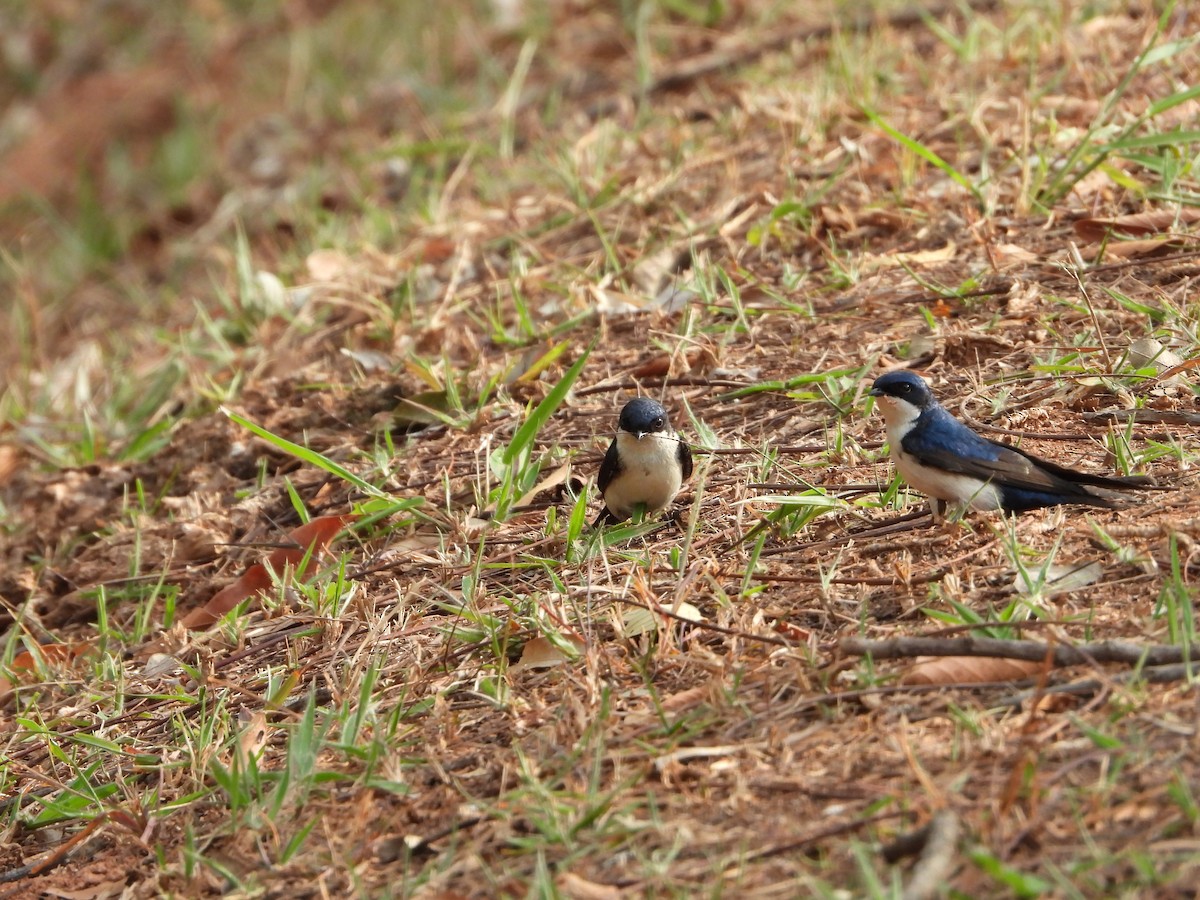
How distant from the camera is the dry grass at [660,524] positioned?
2.94 metres

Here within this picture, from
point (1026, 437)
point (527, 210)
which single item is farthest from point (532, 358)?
point (1026, 437)

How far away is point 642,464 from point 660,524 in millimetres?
201

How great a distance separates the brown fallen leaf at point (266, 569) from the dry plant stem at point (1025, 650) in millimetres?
2034

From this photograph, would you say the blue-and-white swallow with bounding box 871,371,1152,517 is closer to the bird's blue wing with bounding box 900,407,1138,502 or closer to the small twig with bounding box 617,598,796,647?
the bird's blue wing with bounding box 900,407,1138,502

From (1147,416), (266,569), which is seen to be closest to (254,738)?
(266,569)

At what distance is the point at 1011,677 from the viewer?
A: 310 centimetres

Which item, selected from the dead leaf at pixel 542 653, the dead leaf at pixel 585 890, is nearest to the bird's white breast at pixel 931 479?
the dead leaf at pixel 542 653

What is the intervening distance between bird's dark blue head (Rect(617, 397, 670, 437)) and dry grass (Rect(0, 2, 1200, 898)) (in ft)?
0.67

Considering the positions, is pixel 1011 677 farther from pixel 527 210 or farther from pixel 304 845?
pixel 527 210

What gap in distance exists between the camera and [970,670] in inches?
123

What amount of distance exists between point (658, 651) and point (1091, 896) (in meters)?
1.26

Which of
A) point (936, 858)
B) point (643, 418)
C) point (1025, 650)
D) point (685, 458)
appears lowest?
point (685, 458)

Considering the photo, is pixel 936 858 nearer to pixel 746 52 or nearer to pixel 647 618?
pixel 647 618

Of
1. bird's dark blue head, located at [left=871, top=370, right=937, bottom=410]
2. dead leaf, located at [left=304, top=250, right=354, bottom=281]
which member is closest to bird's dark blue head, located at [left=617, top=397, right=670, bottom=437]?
bird's dark blue head, located at [left=871, top=370, right=937, bottom=410]
